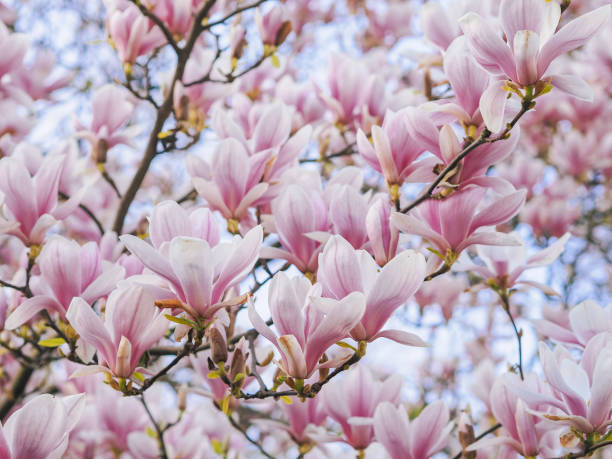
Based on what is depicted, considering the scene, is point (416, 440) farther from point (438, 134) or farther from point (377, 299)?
point (438, 134)

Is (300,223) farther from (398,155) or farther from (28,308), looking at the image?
(28,308)

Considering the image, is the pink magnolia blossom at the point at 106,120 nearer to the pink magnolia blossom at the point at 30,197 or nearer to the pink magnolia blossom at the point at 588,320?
the pink magnolia blossom at the point at 30,197

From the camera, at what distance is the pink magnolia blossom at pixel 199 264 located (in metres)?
1.16

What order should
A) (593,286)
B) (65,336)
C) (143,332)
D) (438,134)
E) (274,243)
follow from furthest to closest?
(593,286) → (274,243) → (65,336) → (438,134) → (143,332)

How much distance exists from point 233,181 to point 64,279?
48 cm

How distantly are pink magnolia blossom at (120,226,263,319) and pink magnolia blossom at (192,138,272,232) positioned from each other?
40cm

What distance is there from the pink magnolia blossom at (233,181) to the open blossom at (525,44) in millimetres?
617

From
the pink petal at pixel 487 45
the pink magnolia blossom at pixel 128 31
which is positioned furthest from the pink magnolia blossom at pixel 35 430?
the pink magnolia blossom at pixel 128 31

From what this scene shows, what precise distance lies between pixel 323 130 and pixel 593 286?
3.90 meters

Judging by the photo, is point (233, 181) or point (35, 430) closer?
point (35, 430)

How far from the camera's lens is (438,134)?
4.64ft

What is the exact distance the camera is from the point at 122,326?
129cm

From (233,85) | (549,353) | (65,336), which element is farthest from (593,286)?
(65,336)

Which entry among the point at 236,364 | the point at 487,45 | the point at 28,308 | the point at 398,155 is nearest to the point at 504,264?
the point at 398,155
